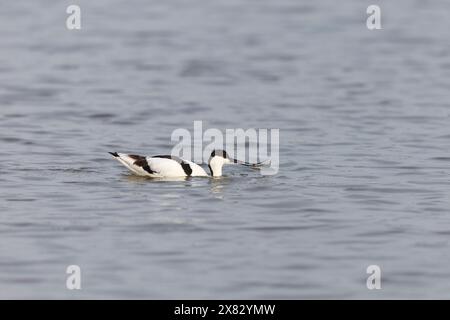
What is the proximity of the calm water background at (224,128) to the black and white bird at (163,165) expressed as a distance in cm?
27

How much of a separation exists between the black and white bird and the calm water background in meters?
0.27

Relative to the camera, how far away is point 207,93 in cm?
2495

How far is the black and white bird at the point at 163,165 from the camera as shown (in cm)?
1658

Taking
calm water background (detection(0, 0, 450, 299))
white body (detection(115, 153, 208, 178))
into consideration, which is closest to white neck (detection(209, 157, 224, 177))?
calm water background (detection(0, 0, 450, 299))

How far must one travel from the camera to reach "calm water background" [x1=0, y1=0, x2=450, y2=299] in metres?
12.1

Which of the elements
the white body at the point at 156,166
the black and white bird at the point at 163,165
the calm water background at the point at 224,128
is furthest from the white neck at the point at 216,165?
the white body at the point at 156,166

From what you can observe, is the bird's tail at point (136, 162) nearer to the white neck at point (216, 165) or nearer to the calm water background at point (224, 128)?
the calm water background at point (224, 128)

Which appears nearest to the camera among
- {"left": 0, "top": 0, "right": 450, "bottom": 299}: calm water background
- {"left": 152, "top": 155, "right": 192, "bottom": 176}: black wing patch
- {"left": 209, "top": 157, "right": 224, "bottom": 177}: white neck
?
{"left": 0, "top": 0, "right": 450, "bottom": 299}: calm water background

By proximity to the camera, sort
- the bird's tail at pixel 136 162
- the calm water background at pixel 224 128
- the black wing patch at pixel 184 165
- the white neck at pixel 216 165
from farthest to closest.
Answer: the white neck at pixel 216 165 → the black wing patch at pixel 184 165 → the bird's tail at pixel 136 162 → the calm water background at pixel 224 128

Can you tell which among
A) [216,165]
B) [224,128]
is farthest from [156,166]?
[224,128]

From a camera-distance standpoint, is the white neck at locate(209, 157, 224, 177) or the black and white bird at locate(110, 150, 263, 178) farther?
the white neck at locate(209, 157, 224, 177)

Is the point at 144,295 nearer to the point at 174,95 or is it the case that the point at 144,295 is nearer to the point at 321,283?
the point at 321,283

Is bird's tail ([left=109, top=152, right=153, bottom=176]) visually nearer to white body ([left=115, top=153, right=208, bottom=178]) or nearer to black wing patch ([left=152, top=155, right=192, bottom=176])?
white body ([left=115, top=153, right=208, bottom=178])

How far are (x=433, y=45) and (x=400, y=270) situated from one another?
63.1ft
